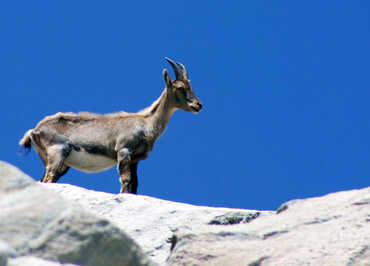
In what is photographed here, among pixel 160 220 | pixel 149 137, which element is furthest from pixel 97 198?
pixel 149 137

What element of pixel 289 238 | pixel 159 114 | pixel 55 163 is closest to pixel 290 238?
pixel 289 238

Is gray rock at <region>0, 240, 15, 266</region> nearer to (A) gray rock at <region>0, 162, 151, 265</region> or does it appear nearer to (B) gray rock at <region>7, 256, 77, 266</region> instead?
(B) gray rock at <region>7, 256, 77, 266</region>

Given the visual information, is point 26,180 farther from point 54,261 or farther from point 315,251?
point 315,251

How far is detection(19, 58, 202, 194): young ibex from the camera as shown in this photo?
14258 millimetres

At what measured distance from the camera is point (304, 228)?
6.21 meters

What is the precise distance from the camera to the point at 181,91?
1560cm

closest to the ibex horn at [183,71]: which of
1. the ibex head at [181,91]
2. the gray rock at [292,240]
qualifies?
the ibex head at [181,91]

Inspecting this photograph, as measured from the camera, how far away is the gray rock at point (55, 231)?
3.80 metres

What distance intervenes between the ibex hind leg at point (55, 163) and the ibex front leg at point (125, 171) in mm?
1065

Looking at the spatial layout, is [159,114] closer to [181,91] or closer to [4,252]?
[181,91]

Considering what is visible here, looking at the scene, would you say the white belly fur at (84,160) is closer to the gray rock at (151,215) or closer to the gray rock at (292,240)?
the gray rock at (151,215)

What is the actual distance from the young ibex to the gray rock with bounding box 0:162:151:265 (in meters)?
9.88

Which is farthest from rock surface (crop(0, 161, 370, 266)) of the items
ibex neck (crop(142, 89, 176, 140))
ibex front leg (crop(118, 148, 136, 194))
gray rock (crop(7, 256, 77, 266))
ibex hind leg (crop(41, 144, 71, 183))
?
ibex neck (crop(142, 89, 176, 140))

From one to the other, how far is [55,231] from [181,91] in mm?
11842
